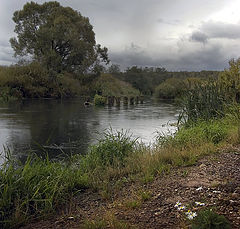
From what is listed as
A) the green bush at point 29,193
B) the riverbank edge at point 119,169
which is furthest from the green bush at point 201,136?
the green bush at point 29,193

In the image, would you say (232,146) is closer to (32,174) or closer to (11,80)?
(32,174)

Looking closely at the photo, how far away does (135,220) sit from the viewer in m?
3.09

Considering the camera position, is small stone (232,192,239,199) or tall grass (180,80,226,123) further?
tall grass (180,80,226,123)

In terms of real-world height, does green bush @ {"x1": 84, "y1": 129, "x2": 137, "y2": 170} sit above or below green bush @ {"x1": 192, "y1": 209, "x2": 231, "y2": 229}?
below

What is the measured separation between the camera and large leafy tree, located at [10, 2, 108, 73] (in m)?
39.8

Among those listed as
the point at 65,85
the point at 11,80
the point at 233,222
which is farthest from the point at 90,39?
the point at 233,222

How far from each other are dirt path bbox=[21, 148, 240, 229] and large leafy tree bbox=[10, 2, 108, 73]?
3756 cm

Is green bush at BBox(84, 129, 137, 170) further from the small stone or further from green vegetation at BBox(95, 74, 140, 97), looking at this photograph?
green vegetation at BBox(95, 74, 140, 97)

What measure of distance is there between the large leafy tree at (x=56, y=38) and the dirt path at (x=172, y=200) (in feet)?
123

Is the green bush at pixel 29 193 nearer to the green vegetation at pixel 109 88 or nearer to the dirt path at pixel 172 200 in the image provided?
the dirt path at pixel 172 200

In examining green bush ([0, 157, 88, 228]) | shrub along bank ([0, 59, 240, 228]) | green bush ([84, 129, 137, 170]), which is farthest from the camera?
green bush ([84, 129, 137, 170])

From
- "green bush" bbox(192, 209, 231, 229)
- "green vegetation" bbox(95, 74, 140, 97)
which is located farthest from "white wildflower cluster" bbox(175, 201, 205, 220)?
"green vegetation" bbox(95, 74, 140, 97)

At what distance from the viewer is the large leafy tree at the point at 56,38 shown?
39.8 metres

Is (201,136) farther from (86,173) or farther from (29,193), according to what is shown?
(29,193)
